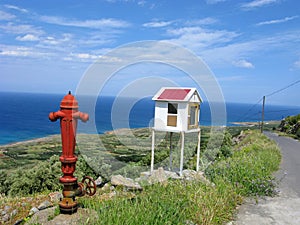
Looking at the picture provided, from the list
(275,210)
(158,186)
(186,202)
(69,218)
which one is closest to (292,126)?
(275,210)

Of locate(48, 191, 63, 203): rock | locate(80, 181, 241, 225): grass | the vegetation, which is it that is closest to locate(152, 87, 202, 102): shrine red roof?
the vegetation

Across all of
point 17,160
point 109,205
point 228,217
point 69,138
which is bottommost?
point 17,160

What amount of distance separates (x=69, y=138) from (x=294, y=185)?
18.7ft

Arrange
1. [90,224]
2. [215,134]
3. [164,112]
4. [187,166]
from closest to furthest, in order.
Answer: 1. [90,224]
2. [164,112]
3. [187,166]
4. [215,134]

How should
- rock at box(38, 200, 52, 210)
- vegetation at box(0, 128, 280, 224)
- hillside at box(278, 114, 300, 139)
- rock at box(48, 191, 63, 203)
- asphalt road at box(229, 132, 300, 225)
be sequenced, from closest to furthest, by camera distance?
vegetation at box(0, 128, 280, 224) < asphalt road at box(229, 132, 300, 225) < rock at box(38, 200, 52, 210) < rock at box(48, 191, 63, 203) < hillside at box(278, 114, 300, 139)

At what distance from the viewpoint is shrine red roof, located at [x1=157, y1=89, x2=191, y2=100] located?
292 inches

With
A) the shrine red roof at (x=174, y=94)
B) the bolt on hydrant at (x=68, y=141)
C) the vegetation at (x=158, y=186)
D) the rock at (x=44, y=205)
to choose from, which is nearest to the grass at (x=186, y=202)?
the vegetation at (x=158, y=186)

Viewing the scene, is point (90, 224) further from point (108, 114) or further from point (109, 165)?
point (109, 165)

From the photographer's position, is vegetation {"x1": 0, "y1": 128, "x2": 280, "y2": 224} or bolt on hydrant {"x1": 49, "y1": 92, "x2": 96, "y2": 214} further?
vegetation {"x1": 0, "y1": 128, "x2": 280, "y2": 224}

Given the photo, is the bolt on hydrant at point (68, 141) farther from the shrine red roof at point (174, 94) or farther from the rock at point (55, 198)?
the shrine red roof at point (174, 94)

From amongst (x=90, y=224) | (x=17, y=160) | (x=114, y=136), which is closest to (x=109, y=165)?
(x=114, y=136)

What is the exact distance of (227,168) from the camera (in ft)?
20.1

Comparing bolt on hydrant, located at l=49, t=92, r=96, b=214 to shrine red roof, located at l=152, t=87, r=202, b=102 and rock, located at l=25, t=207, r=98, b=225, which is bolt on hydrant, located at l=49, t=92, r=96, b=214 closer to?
rock, located at l=25, t=207, r=98, b=225

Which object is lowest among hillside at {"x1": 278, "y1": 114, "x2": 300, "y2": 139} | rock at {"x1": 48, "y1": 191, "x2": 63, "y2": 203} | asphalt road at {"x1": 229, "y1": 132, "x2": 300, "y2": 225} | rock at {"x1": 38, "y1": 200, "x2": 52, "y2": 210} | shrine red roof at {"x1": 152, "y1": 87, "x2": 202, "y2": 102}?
hillside at {"x1": 278, "y1": 114, "x2": 300, "y2": 139}
